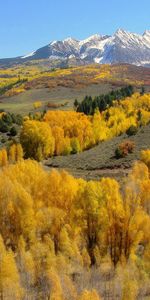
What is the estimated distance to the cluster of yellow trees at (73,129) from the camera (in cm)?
12988

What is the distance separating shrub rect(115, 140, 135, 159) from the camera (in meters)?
117

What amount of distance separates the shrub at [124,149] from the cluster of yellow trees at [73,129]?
2054cm

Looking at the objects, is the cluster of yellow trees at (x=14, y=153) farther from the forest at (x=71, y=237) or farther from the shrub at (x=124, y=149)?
the forest at (x=71, y=237)

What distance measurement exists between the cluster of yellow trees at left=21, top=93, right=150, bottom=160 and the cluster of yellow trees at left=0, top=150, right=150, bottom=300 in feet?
201

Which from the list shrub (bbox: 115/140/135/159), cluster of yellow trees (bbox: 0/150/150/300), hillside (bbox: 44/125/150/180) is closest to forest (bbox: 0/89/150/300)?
cluster of yellow trees (bbox: 0/150/150/300)

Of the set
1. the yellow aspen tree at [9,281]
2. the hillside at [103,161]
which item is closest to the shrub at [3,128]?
the hillside at [103,161]

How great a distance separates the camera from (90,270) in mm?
52000


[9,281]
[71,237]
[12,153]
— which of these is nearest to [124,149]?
[12,153]

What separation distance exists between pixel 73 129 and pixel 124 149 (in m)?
34.6

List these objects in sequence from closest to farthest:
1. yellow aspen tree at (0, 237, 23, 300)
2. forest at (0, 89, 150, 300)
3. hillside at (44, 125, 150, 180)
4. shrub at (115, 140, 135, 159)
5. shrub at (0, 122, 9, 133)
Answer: yellow aspen tree at (0, 237, 23, 300)
forest at (0, 89, 150, 300)
hillside at (44, 125, 150, 180)
shrub at (115, 140, 135, 159)
shrub at (0, 122, 9, 133)

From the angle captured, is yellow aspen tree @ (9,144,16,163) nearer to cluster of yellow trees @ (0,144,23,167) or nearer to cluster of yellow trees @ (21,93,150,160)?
cluster of yellow trees @ (0,144,23,167)

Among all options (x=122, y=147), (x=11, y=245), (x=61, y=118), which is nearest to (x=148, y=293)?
(x=11, y=245)

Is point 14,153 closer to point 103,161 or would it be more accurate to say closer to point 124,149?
point 103,161

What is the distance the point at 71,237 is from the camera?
57.1 metres
